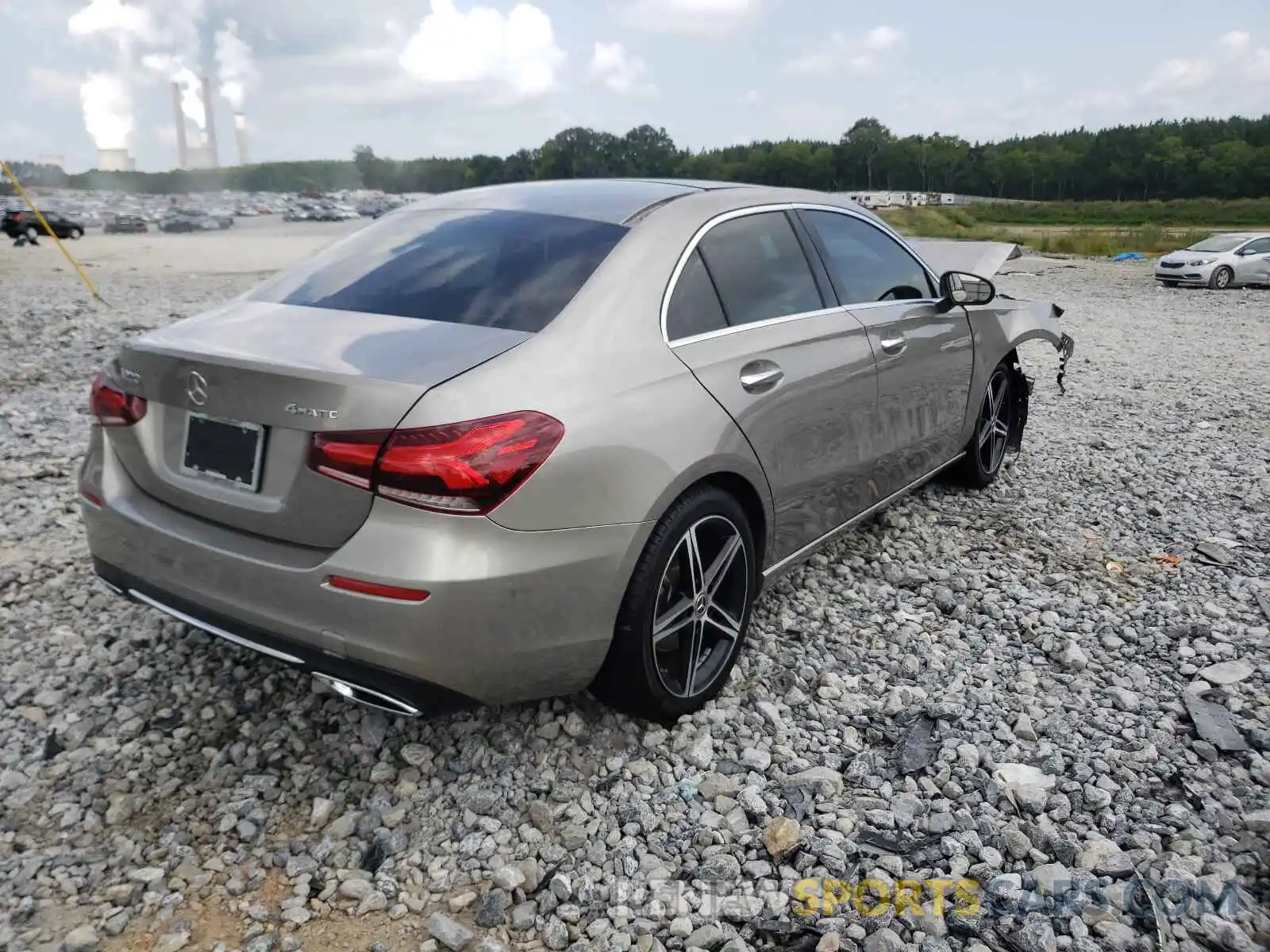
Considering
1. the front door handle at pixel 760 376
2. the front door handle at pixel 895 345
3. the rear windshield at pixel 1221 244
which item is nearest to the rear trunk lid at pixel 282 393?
the front door handle at pixel 760 376

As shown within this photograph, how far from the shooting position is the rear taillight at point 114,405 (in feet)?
9.05

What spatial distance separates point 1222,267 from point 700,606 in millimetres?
24251

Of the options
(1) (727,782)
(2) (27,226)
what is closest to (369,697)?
(1) (727,782)

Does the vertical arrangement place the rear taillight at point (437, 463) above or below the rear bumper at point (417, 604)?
above

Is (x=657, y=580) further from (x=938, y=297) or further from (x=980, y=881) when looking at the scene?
(x=938, y=297)

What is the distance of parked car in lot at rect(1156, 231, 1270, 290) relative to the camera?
2241 centimetres

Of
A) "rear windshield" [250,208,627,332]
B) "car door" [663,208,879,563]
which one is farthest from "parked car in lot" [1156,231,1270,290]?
"rear windshield" [250,208,627,332]

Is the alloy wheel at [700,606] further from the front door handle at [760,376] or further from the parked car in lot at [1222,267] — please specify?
the parked car in lot at [1222,267]

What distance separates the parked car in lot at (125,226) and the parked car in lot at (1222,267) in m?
60.7

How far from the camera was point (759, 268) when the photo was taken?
3.45 m

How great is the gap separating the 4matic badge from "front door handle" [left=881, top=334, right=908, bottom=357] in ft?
7.99

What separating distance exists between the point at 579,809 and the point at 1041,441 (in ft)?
17.5

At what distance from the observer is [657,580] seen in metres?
2.75

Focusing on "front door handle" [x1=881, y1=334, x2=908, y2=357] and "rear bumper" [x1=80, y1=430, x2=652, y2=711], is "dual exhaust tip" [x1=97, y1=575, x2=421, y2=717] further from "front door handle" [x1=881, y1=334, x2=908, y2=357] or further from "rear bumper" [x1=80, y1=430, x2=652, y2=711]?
"front door handle" [x1=881, y1=334, x2=908, y2=357]
